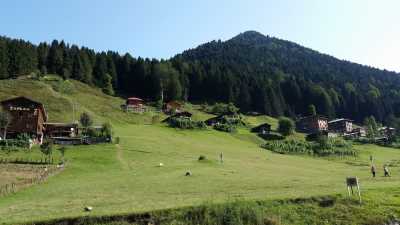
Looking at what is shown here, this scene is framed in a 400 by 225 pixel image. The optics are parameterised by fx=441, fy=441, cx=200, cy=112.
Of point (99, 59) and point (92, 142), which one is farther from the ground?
point (99, 59)

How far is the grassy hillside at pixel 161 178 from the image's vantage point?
31566mm

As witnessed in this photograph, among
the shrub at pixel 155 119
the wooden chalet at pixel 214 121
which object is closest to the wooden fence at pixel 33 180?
the shrub at pixel 155 119

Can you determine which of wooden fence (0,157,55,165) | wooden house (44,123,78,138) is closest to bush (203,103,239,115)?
wooden house (44,123,78,138)

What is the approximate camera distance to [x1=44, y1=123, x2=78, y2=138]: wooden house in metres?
95.3

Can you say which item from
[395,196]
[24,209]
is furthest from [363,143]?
[24,209]

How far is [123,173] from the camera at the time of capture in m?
54.0

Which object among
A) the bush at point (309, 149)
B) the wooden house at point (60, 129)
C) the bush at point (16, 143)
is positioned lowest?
the bush at point (309, 149)

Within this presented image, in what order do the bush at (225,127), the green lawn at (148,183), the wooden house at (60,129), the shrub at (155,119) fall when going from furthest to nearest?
the shrub at (155,119) < the bush at (225,127) < the wooden house at (60,129) < the green lawn at (148,183)

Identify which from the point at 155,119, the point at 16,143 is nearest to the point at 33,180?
the point at 16,143

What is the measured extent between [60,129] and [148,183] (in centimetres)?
5813

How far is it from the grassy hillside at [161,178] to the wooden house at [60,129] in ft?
32.2

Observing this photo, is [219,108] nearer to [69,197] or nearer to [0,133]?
[0,133]

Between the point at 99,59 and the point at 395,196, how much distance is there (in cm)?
15775

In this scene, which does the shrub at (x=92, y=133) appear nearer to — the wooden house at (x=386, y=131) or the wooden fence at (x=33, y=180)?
the wooden fence at (x=33, y=180)
